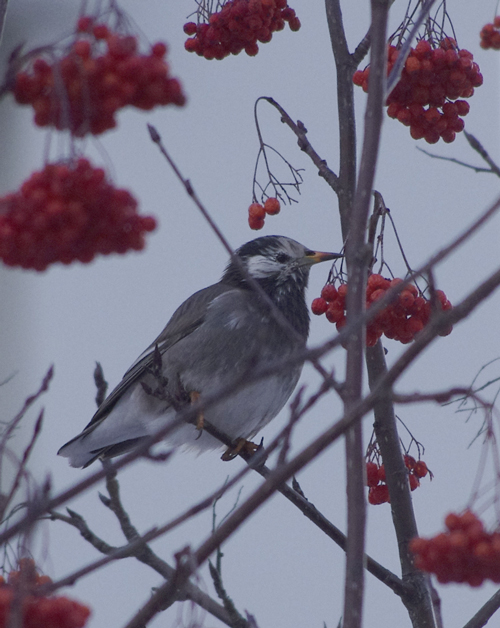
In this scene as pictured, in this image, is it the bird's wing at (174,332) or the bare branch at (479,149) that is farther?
the bird's wing at (174,332)

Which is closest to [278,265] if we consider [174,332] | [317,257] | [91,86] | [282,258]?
[282,258]

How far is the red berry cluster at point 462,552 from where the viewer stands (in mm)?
1594

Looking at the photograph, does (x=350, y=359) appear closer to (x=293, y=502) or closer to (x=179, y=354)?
(x=293, y=502)

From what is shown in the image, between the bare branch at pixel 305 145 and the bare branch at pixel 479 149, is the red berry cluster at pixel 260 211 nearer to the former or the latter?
the bare branch at pixel 305 145

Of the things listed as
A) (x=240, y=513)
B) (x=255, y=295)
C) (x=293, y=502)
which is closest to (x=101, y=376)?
(x=293, y=502)

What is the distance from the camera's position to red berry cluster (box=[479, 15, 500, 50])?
300 cm

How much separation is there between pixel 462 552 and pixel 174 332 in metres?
3.21

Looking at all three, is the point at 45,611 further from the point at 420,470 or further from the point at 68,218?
the point at 420,470

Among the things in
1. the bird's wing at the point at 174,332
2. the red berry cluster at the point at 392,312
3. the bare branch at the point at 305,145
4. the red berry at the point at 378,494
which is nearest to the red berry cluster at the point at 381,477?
the red berry at the point at 378,494

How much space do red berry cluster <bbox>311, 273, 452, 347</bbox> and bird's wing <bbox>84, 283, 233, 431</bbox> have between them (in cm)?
164

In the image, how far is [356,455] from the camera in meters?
1.74

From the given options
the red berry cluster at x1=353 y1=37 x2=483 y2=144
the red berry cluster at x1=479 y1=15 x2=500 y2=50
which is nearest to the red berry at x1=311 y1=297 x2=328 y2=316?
the red berry cluster at x1=353 y1=37 x2=483 y2=144

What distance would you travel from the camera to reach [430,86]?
306 cm

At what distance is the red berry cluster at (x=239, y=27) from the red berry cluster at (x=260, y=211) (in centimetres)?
61
